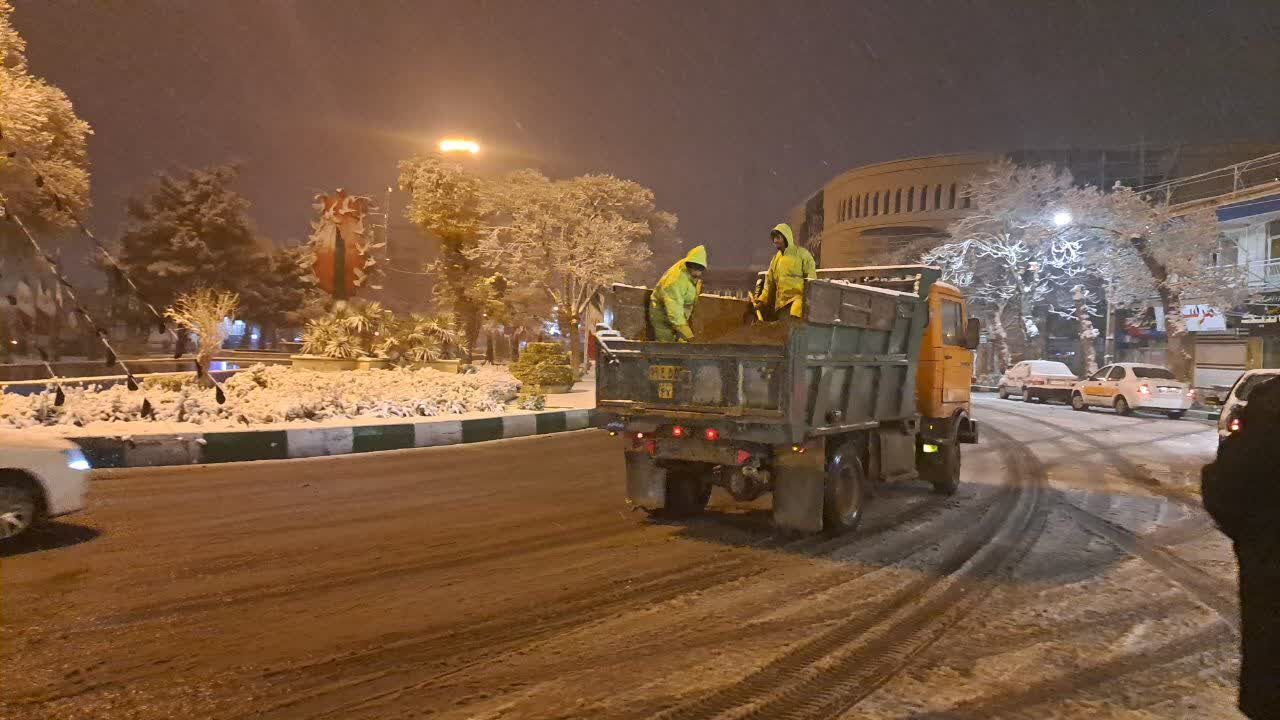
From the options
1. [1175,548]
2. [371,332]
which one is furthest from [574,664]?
[371,332]

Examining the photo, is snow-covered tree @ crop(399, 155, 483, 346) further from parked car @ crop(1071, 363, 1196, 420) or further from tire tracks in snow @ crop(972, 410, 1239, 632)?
tire tracks in snow @ crop(972, 410, 1239, 632)

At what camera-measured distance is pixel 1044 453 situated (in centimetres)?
1373

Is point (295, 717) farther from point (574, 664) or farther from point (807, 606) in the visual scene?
point (807, 606)

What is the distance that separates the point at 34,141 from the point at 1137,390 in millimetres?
30946

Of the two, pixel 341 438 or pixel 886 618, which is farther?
pixel 341 438

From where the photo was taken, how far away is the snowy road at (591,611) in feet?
11.6

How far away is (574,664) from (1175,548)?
19.2 feet

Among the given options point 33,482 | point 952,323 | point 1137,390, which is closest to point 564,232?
point 1137,390

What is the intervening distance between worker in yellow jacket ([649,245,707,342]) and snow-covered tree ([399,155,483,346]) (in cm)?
2616

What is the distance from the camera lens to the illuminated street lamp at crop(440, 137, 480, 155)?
25664 mm

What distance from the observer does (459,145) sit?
86.0 feet

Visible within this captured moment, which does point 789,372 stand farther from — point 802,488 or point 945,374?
point 945,374

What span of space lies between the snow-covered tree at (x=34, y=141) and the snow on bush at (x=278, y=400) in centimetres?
511

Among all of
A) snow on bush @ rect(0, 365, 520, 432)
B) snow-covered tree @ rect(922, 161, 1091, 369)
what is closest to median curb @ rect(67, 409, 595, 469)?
snow on bush @ rect(0, 365, 520, 432)
